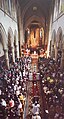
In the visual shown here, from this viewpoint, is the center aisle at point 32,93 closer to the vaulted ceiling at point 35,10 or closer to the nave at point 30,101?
the nave at point 30,101

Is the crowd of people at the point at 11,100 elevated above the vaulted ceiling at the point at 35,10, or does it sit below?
below

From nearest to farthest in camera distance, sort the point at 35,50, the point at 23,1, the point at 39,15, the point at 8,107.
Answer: the point at 8,107 < the point at 23,1 < the point at 39,15 < the point at 35,50

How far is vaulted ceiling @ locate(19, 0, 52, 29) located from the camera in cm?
2878

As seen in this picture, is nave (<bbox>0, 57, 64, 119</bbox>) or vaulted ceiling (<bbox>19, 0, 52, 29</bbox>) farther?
vaulted ceiling (<bbox>19, 0, 52, 29</bbox>)

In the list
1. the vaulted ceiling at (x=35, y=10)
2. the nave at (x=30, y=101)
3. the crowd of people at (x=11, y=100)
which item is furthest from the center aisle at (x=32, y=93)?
the vaulted ceiling at (x=35, y=10)

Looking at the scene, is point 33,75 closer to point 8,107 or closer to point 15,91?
point 15,91

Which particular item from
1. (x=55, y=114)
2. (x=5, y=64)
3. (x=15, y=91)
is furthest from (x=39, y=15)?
(x=55, y=114)

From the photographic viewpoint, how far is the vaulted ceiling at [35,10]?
28784 millimetres

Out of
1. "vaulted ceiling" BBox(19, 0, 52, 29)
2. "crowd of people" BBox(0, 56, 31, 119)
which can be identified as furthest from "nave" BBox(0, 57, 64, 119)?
"vaulted ceiling" BBox(19, 0, 52, 29)

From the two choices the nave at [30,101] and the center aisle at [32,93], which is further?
the center aisle at [32,93]

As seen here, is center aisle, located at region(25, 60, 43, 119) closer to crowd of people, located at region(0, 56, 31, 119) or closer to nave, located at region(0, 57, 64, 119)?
nave, located at region(0, 57, 64, 119)

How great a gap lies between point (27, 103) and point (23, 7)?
21.3 metres

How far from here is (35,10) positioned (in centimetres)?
3406

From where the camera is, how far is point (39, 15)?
3541 cm
